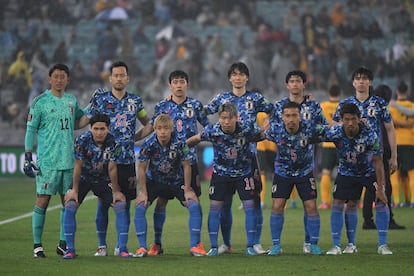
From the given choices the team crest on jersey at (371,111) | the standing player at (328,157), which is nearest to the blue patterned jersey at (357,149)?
the team crest on jersey at (371,111)

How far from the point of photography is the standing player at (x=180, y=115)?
12.6 m

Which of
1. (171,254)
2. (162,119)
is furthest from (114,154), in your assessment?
(171,254)

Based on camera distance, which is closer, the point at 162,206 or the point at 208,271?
the point at 208,271

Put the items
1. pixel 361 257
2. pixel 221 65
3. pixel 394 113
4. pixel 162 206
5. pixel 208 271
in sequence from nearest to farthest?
1. pixel 208 271
2. pixel 361 257
3. pixel 162 206
4. pixel 394 113
5. pixel 221 65

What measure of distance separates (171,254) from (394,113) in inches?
290

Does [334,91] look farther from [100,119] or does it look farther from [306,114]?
[100,119]

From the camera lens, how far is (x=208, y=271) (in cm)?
1062

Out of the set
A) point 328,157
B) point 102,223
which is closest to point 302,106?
point 102,223

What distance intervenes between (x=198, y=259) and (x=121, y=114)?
208 centimetres

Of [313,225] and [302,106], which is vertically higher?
[302,106]

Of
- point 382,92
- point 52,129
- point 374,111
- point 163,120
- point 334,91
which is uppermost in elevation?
point 334,91

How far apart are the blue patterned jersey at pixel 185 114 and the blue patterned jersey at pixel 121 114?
12.9 inches

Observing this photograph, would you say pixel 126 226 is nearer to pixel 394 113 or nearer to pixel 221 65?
pixel 394 113

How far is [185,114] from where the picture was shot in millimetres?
12789
